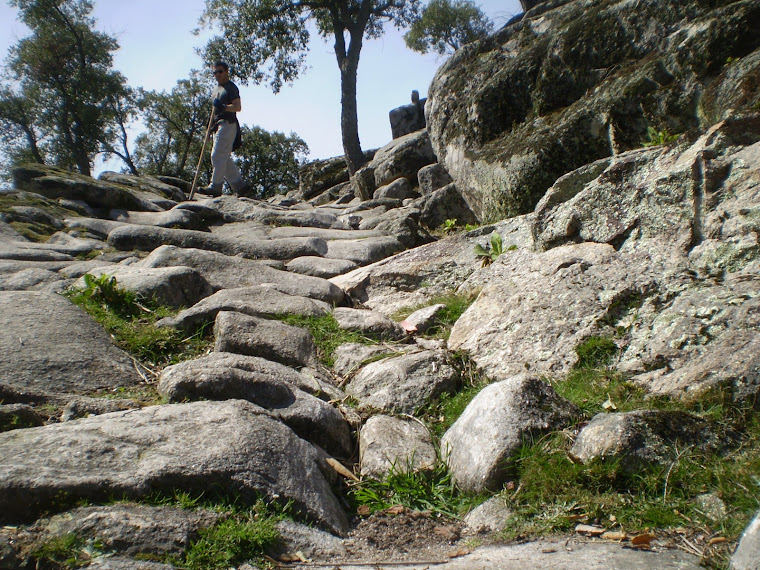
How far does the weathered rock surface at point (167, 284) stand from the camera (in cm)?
493

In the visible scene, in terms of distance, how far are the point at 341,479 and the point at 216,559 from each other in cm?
99

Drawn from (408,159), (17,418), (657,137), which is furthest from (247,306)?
(408,159)

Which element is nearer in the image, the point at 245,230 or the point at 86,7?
the point at 245,230

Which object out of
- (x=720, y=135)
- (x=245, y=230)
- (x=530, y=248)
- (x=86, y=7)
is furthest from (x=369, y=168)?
(x=86, y=7)

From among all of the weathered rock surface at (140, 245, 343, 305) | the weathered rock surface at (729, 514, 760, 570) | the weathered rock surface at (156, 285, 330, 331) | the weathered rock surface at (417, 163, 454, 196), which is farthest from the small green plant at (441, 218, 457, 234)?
the weathered rock surface at (729, 514, 760, 570)

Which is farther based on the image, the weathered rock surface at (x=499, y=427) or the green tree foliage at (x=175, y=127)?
the green tree foliage at (x=175, y=127)

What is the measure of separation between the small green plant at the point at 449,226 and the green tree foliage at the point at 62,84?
1140 inches

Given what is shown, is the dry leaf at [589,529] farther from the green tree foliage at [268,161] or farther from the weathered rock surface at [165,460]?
the green tree foliage at [268,161]

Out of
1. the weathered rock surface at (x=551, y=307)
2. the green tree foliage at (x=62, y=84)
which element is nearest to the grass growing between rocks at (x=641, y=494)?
the weathered rock surface at (x=551, y=307)

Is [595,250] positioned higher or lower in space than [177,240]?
lower

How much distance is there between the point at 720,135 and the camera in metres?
3.97

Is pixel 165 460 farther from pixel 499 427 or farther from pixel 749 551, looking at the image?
Result: pixel 749 551

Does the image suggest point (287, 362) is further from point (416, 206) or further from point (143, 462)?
point (416, 206)

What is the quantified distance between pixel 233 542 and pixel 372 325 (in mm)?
2659
